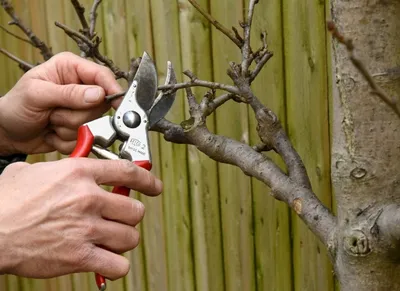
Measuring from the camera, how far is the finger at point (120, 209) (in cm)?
123

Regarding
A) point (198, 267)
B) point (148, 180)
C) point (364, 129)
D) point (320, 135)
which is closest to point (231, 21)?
point (320, 135)

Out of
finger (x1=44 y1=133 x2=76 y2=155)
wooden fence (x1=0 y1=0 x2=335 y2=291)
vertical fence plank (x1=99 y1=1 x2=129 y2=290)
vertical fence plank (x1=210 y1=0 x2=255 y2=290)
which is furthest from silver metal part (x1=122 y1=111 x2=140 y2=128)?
vertical fence plank (x1=99 y1=1 x2=129 y2=290)

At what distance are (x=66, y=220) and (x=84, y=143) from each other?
0.23m

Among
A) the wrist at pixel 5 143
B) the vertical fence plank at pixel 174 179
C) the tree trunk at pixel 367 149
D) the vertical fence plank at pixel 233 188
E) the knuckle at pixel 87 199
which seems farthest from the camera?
the vertical fence plank at pixel 174 179

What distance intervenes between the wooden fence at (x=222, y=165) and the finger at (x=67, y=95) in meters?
0.76

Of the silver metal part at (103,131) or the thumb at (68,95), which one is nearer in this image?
the silver metal part at (103,131)

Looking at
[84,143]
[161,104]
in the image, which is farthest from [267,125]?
[84,143]

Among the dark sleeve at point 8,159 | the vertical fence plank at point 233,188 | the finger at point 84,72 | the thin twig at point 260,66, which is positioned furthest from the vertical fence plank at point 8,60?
the thin twig at point 260,66

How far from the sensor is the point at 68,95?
5.22 ft

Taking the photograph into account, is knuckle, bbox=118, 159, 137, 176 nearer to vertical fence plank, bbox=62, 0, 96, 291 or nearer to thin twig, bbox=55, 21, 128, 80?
thin twig, bbox=55, 21, 128, 80

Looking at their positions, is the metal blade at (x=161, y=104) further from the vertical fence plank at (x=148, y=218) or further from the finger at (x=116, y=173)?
the vertical fence plank at (x=148, y=218)

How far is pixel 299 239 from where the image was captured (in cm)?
219

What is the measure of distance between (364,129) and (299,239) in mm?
1129

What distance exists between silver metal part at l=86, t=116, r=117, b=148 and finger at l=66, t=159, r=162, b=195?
0.52 ft
